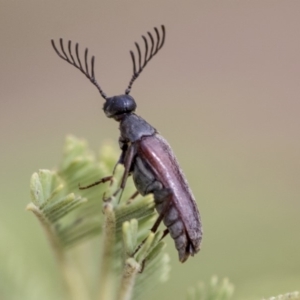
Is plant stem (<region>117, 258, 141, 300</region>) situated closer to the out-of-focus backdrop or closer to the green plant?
the green plant

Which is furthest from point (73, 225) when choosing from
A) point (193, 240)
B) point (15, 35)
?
point (15, 35)

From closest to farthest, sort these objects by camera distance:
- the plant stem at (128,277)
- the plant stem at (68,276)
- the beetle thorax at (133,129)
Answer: the plant stem at (128,277) < the plant stem at (68,276) < the beetle thorax at (133,129)

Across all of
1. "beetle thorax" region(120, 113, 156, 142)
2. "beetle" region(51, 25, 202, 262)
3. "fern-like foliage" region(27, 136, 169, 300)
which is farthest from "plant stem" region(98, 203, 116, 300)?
"beetle thorax" region(120, 113, 156, 142)

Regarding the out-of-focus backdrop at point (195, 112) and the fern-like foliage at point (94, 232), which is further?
the out-of-focus backdrop at point (195, 112)

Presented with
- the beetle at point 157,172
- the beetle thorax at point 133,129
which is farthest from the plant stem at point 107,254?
the beetle thorax at point 133,129

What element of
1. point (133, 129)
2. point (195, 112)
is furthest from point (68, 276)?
point (195, 112)

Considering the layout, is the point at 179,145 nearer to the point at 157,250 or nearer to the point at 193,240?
the point at 193,240

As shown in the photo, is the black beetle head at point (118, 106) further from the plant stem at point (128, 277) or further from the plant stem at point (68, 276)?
the plant stem at point (128, 277)
